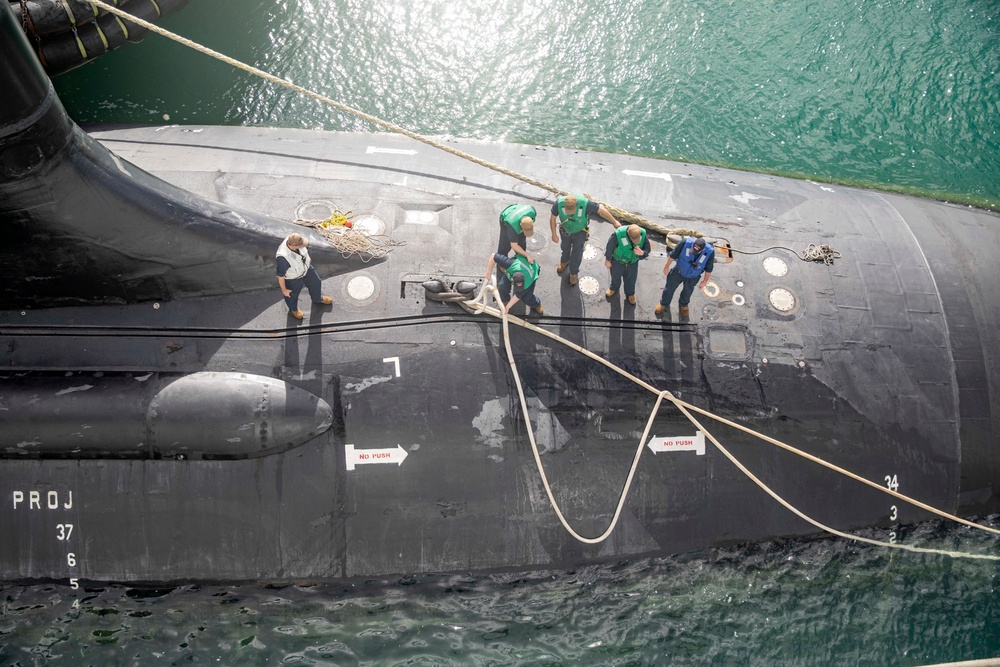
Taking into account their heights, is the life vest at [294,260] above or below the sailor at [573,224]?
below

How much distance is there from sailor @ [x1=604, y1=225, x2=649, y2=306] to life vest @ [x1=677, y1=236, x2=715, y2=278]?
48 cm

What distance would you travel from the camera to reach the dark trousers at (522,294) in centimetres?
1095

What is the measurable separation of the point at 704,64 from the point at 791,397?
38.6 ft

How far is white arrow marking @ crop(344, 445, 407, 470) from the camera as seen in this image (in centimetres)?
1024

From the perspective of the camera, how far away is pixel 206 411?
9906mm

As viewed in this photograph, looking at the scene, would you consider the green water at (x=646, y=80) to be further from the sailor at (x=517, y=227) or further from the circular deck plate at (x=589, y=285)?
the sailor at (x=517, y=227)

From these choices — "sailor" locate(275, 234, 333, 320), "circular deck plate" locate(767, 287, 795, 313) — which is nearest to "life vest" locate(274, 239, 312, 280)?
"sailor" locate(275, 234, 333, 320)

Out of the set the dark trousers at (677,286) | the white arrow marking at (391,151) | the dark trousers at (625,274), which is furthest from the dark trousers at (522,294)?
the white arrow marking at (391,151)

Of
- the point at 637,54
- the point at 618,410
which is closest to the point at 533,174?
the point at 618,410

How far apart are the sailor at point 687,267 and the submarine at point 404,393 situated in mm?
373

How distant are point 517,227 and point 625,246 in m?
1.44

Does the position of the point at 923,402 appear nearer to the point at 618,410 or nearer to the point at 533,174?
the point at 618,410

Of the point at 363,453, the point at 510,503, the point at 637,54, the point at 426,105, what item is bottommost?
the point at 510,503

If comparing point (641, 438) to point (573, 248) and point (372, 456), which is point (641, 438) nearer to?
point (573, 248)
